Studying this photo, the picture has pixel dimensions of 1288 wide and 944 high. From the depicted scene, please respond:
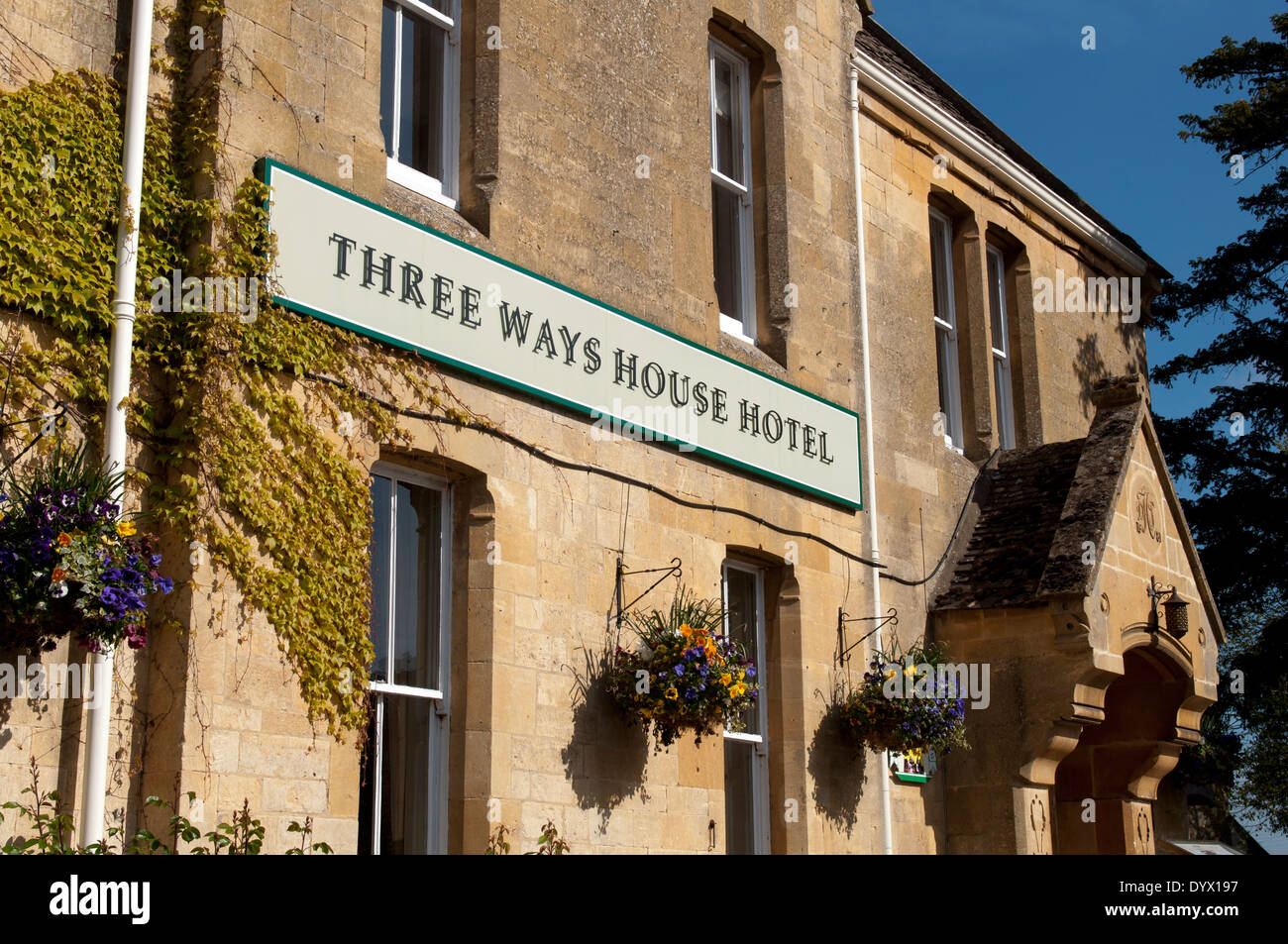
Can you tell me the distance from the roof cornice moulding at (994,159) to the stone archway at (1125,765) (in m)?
5.25

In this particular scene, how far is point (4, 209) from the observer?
681cm

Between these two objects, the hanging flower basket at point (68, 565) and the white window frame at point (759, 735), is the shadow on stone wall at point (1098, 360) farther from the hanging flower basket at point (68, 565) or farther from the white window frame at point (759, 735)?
the hanging flower basket at point (68, 565)

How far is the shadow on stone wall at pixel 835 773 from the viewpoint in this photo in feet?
37.0

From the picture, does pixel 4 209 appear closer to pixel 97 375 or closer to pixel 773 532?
pixel 97 375

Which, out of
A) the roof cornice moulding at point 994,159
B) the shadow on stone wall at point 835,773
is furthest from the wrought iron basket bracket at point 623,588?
the roof cornice moulding at point 994,159

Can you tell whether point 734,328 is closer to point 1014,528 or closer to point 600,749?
point 1014,528

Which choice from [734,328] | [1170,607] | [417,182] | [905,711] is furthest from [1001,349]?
[417,182]

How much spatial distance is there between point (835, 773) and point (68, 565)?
6786 millimetres

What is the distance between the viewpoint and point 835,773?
37.7 feet

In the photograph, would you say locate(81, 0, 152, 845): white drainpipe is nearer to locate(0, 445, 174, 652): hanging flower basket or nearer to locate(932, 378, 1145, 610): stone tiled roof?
locate(0, 445, 174, 652): hanging flower basket

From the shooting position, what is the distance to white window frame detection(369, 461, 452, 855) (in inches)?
328

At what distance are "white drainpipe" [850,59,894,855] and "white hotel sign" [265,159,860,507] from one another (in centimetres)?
42
